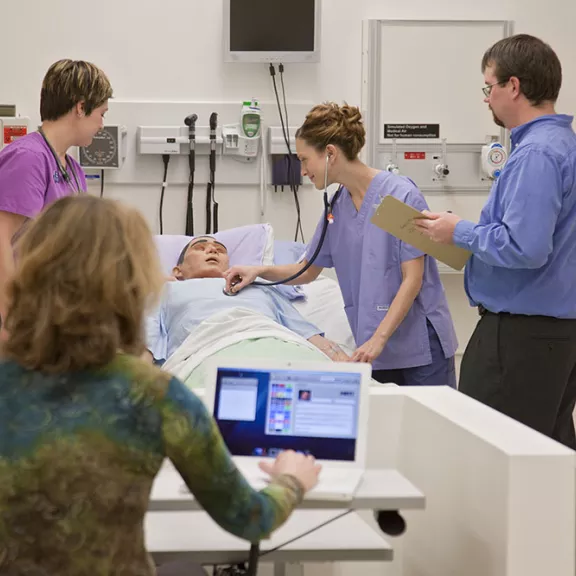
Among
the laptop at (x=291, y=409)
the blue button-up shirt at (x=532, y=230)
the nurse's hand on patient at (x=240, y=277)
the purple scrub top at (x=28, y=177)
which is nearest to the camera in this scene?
the laptop at (x=291, y=409)

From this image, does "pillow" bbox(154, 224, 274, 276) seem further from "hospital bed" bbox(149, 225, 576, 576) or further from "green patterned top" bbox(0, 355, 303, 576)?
"green patterned top" bbox(0, 355, 303, 576)

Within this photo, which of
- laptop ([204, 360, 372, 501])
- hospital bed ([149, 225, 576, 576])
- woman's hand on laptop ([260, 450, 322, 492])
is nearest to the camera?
woman's hand on laptop ([260, 450, 322, 492])

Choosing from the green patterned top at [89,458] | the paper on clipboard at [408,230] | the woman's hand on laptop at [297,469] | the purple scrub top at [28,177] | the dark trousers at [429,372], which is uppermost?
the purple scrub top at [28,177]

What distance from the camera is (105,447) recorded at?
3.64 ft

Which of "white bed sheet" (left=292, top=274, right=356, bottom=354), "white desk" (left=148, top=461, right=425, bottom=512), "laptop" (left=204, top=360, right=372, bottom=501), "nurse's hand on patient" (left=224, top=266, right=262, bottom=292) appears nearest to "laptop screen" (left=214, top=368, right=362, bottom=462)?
"laptop" (left=204, top=360, right=372, bottom=501)

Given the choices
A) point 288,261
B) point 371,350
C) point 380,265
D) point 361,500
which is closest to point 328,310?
point 288,261

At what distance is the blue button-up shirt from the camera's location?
222 centimetres

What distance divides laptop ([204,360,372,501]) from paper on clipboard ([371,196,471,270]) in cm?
83

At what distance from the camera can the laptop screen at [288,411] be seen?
1.66 meters

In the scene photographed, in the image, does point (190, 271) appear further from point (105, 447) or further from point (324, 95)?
point (105, 447)

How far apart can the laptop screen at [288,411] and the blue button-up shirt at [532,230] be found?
0.76 metres

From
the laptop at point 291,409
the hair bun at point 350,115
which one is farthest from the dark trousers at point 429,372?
the laptop at point 291,409

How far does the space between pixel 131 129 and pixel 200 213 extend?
0.49 m

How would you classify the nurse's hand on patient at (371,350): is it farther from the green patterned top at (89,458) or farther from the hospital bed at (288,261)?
the green patterned top at (89,458)
